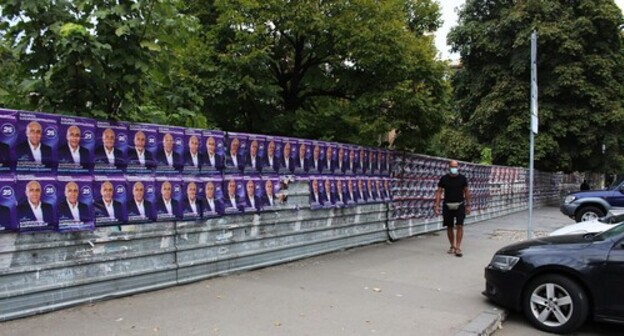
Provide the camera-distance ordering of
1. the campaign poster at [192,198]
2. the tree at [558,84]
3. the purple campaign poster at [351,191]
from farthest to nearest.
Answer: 1. the tree at [558,84]
2. the purple campaign poster at [351,191]
3. the campaign poster at [192,198]

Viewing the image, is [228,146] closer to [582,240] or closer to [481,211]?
[582,240]

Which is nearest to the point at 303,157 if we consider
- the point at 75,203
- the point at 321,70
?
the point at 321,70

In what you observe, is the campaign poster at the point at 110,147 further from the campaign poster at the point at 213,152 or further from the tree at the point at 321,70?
the tree at the point at 321,70

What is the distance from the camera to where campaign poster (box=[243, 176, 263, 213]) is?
26.4 feet

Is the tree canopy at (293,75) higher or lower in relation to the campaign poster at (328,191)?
higher

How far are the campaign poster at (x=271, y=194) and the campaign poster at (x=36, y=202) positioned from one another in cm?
335

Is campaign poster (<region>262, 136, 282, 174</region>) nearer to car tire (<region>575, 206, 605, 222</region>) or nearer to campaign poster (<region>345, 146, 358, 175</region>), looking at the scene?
campaign poster (<region>345, 146, 358, 175</region>)

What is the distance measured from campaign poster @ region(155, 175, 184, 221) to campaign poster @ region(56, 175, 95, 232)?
3.01 ft

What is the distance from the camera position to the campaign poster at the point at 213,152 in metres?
7.48

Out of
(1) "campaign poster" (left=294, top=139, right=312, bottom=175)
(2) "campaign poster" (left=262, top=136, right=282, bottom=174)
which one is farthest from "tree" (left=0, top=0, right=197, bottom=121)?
(1) "campaign poster" (left=294, top=139, right=312, bottom=175)

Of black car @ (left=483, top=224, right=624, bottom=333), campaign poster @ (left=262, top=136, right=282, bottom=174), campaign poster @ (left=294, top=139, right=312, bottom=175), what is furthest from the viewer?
campaign poster @ (left=294, top=139, right=312, bottom=175)

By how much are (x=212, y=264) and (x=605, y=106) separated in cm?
2654

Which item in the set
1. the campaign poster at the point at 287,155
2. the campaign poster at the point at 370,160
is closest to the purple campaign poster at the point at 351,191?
the campaign poster at the point at 370,160

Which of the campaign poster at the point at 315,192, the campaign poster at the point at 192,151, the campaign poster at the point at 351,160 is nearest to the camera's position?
the campaign poster at the point at 192,151
